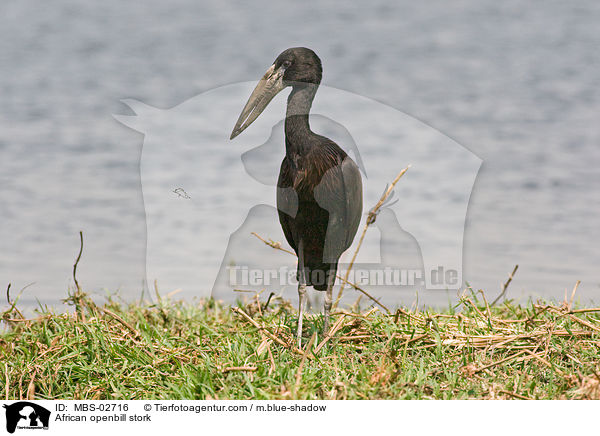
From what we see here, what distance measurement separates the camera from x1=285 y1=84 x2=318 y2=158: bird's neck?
387 cm

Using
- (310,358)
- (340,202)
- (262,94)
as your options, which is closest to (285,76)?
(262,94)

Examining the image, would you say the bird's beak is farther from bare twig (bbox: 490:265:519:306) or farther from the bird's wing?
bare twig (bbox: 490:265:519:306)

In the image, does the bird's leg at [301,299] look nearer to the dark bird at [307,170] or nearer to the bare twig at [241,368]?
the dark bird at [307,170]

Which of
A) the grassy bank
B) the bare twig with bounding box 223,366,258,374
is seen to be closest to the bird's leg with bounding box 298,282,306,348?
the grassy bank

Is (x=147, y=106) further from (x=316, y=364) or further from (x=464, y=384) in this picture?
(x=464, y=384)

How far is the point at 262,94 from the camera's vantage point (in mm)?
3961

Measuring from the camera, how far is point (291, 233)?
4.17m

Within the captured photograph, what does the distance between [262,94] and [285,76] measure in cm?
21

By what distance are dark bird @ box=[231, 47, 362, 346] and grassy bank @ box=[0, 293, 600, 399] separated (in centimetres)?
44

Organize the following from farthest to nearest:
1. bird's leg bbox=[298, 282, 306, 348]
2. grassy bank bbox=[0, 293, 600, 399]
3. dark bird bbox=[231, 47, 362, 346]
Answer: bird's leg bbox=[298, 282, 306, 348] → dark bird bbox=[231, 47, 362, 346] → grassy bank bbox=[0, 293, 600, 399]
